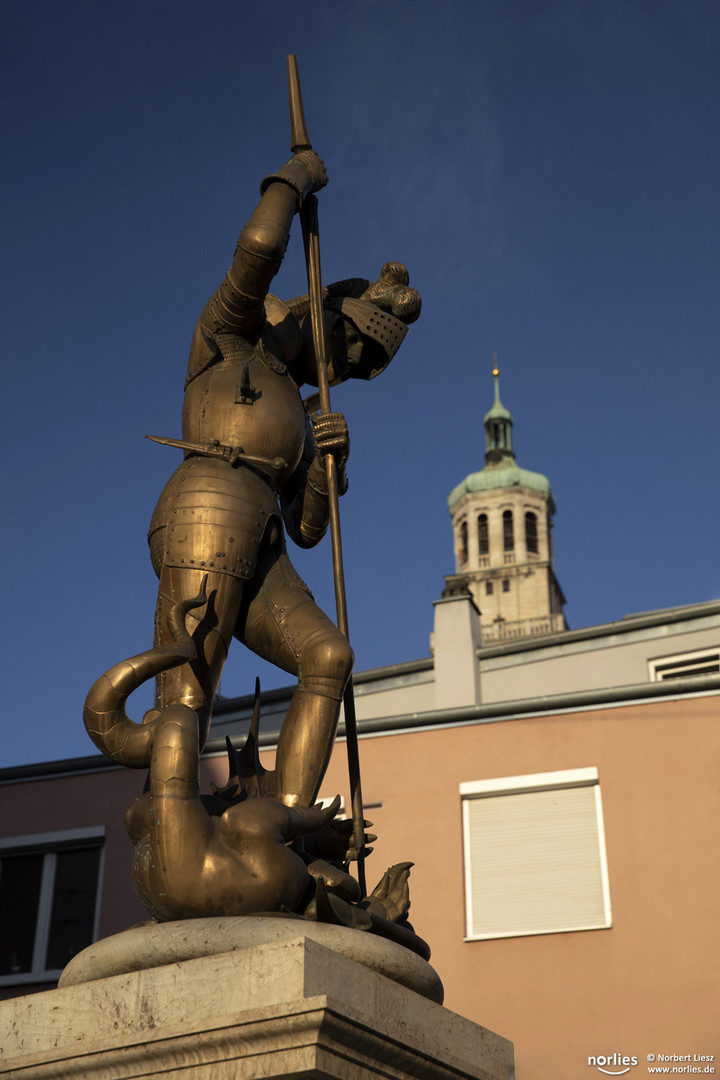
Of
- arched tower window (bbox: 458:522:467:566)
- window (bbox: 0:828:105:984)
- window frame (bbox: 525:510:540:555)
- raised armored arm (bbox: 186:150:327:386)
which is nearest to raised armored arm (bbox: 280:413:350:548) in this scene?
raised armored arm (bbox: 186:150:327:386)

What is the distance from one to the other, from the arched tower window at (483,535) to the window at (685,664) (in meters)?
89.6

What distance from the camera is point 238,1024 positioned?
4.02 meters

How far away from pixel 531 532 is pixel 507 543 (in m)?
2.42

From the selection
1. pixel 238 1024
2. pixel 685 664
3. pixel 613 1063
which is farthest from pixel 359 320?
pixel 685 664

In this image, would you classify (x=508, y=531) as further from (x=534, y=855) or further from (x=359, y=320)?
(x=359, y=320)

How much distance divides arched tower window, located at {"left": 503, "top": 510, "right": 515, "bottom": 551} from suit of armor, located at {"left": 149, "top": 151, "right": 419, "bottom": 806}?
350 ft

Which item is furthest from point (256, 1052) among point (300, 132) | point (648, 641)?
point (648, 641)

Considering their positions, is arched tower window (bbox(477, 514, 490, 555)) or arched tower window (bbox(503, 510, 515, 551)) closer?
arched tower window (bbox(503, 510, 515, 551))

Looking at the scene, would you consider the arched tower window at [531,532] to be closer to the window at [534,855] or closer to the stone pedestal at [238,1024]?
the window at [534,855]

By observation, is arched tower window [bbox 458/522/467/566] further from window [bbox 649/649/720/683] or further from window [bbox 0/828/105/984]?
window [bbox 0/828/105/984]

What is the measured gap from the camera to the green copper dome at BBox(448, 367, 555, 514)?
115 m

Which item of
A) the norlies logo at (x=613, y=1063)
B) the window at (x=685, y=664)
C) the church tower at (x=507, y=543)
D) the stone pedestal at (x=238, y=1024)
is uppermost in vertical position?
the church tower at (x=507, y=543)

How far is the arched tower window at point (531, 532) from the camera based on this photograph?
113312mm

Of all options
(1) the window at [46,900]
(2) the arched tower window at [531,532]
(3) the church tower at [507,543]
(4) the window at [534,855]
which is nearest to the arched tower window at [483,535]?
(3) the church tower at [507,543]
